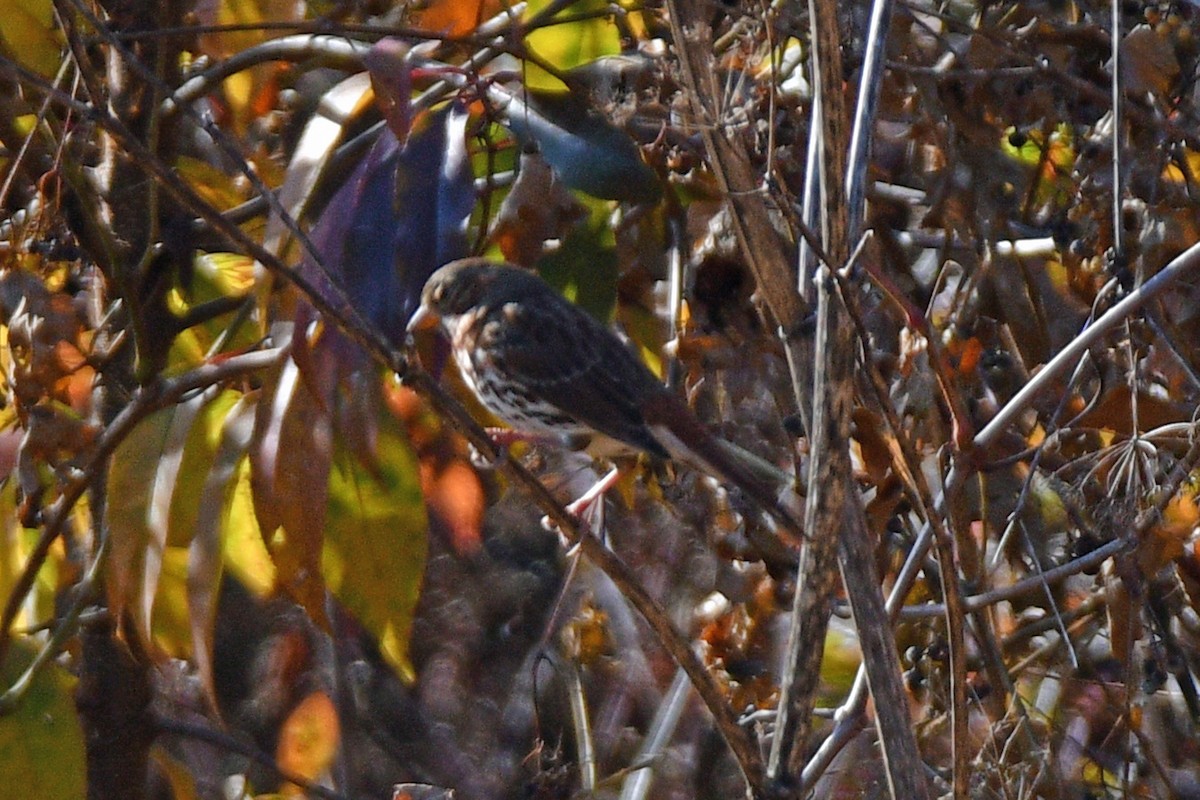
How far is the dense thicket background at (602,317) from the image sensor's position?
101 inches

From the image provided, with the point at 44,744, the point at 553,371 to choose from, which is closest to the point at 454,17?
the point at 553,371

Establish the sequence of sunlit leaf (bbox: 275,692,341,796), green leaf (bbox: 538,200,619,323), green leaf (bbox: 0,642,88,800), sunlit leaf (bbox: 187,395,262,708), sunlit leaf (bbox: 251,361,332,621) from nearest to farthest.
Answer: sunlit leaf (bbox: 251,361,332,621), sunlit leaf (bbox: 187,395,262,708), green leaf (bbox: 0,642,88,800), green leaf (bbox: 538,200,619,323), sunlit leaf (bbox: 275,692,341,796)

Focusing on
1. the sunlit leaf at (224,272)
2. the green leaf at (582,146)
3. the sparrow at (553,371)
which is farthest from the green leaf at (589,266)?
the sunlit leaf at (224,272)

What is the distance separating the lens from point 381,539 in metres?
2.78

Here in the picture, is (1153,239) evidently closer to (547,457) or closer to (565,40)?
(565,40)

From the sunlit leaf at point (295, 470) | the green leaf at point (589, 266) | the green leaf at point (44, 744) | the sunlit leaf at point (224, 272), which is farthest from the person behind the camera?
the sunlit leaf at point (224, 272)

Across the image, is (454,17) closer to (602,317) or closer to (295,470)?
(602,317)

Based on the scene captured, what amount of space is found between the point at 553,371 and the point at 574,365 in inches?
2.2

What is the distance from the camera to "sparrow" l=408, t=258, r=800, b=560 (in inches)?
118

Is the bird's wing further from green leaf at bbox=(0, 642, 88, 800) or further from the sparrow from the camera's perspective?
green leaf at bbox=(0, 642, 88, 800)

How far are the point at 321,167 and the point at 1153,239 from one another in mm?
1455

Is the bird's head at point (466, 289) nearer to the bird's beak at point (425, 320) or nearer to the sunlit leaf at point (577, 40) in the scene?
the bird's beak at point (425, 320)

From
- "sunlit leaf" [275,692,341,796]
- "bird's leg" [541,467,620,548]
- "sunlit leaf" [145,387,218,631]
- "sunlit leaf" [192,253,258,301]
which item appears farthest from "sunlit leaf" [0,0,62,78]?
"sunlit leaf" [275,692,341,796]

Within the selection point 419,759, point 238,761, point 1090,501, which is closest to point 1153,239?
point 1090,501
